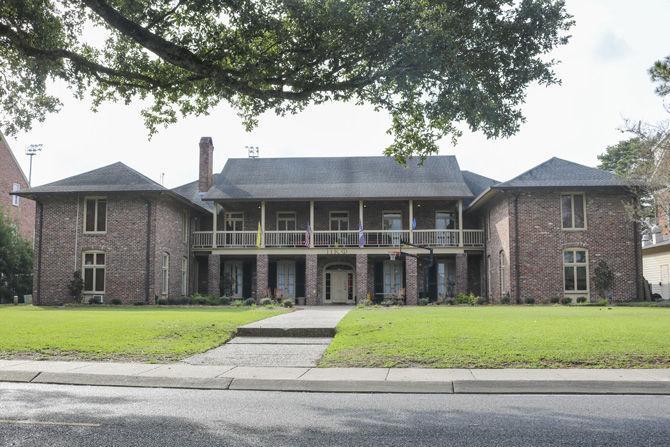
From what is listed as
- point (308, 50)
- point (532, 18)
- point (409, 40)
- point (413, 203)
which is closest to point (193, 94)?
point (308, 50)

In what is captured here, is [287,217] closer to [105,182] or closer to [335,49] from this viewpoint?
[105,182]

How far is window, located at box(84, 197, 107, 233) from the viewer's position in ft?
96.9

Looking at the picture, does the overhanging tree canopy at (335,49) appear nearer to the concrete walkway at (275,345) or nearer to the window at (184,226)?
the concrete walkway at (275,345)

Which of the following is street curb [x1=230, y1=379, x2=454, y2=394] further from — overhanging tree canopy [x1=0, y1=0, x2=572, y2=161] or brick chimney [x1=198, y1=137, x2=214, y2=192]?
brick chimney [x1=198, y1=137, x2=214, y2=192]

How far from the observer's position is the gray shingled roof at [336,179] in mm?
33156

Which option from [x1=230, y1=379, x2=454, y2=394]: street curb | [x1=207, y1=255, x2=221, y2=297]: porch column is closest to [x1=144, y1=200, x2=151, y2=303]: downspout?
[x1=207, y1=255, x2=221, y2=297]: porch column

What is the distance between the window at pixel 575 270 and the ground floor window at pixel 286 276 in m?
14.1

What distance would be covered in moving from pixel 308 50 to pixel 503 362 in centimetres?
596

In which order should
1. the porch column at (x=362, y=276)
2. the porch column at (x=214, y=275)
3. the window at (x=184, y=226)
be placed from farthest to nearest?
the window at (x=184, y=226) < the porch column at (x=214, y=275) < the porch column at (x=362, y=276)

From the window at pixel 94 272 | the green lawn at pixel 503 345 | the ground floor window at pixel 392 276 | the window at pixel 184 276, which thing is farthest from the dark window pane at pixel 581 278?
the window at pixel 94 272

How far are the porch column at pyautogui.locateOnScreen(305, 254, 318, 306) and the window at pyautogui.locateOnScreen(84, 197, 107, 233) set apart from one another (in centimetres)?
978

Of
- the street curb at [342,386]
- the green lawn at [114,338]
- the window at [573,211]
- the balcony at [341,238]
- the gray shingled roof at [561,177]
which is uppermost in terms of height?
the gray shingled roof at [561,177]

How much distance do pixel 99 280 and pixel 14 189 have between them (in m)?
17.9

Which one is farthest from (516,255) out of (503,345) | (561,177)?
(503,345)
